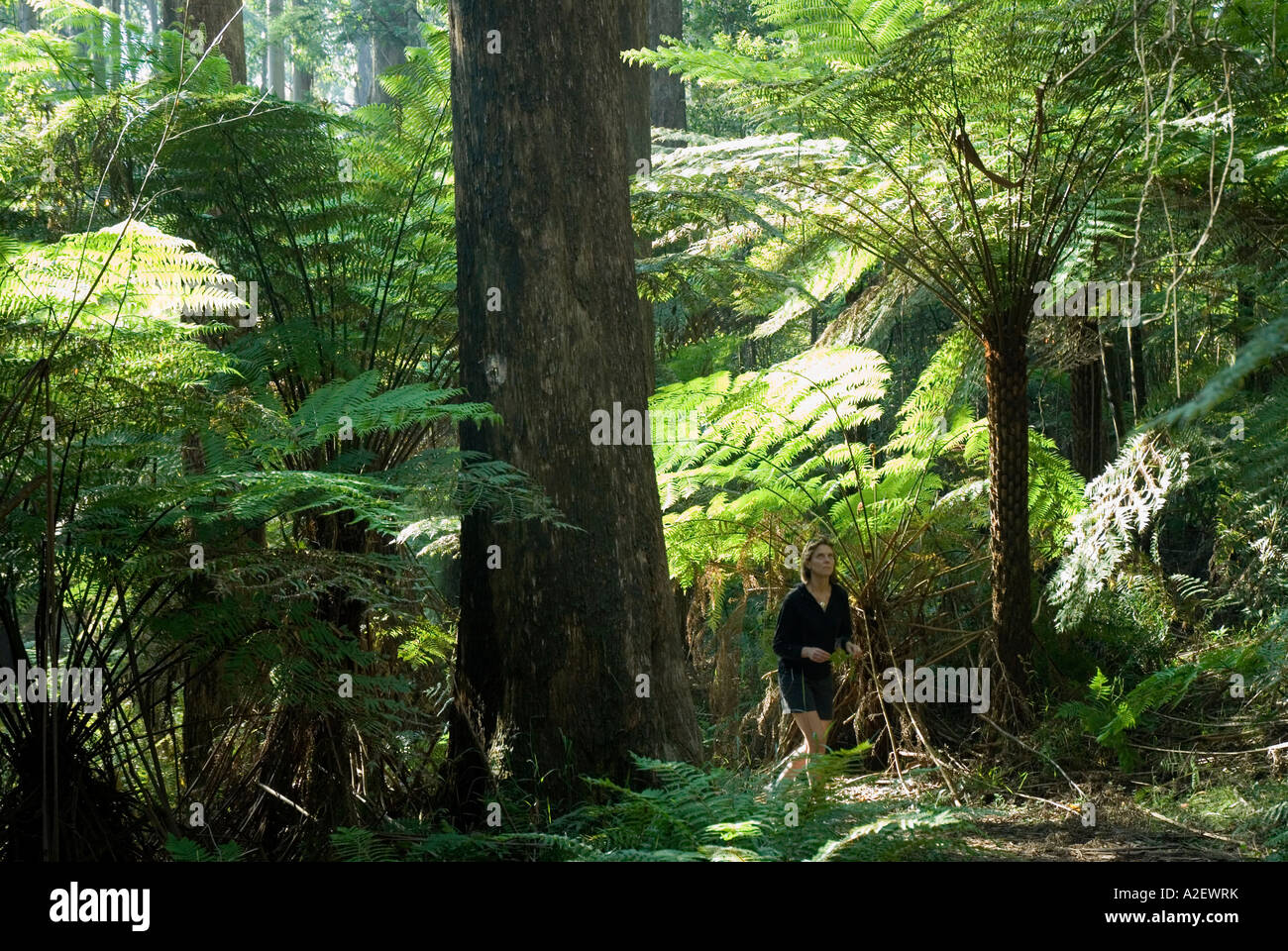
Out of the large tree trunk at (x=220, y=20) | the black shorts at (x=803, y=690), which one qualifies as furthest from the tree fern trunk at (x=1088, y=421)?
the large tree trunk at (x=220, y=20)

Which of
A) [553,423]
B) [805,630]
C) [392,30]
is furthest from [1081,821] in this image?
[392,30]

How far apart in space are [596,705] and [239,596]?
1.35 meters

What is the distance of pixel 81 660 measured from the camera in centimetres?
330

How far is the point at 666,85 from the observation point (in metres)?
10.7

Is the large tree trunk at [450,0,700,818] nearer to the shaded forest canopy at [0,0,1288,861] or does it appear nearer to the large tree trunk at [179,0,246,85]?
the shaded forest canopy at [0,0,1288,861]

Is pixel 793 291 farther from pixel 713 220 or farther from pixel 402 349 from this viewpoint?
pixel 402 349

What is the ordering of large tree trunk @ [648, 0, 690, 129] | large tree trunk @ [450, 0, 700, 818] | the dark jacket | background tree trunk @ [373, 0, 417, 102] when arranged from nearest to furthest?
1. large tree trunk @ [450, 0, 700, 818]
2. the dark jacket
3. large tree trunk @ [648, 0, 690, 129]
4. background tree trunk @ [373, 0, 417, 102]

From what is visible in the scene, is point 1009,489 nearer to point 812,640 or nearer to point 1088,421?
point 812,640

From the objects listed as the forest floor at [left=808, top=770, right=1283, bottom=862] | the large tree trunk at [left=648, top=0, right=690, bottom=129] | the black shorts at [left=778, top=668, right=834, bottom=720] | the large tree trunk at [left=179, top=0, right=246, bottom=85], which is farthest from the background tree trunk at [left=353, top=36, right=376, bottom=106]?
the forest floor at [left=808, top=770, right=1283, bottom=862]

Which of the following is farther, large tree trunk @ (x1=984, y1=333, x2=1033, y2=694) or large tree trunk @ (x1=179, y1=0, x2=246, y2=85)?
large tree trunk @ (x1=179, y1=0, x2=246, y2=85)

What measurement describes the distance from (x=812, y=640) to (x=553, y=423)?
1.94 meters

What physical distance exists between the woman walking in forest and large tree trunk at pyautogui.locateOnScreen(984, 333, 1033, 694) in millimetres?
789

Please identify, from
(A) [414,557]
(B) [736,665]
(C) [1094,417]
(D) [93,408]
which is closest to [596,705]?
(A) [414,557]

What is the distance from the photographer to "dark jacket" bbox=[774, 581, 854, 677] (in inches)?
210
